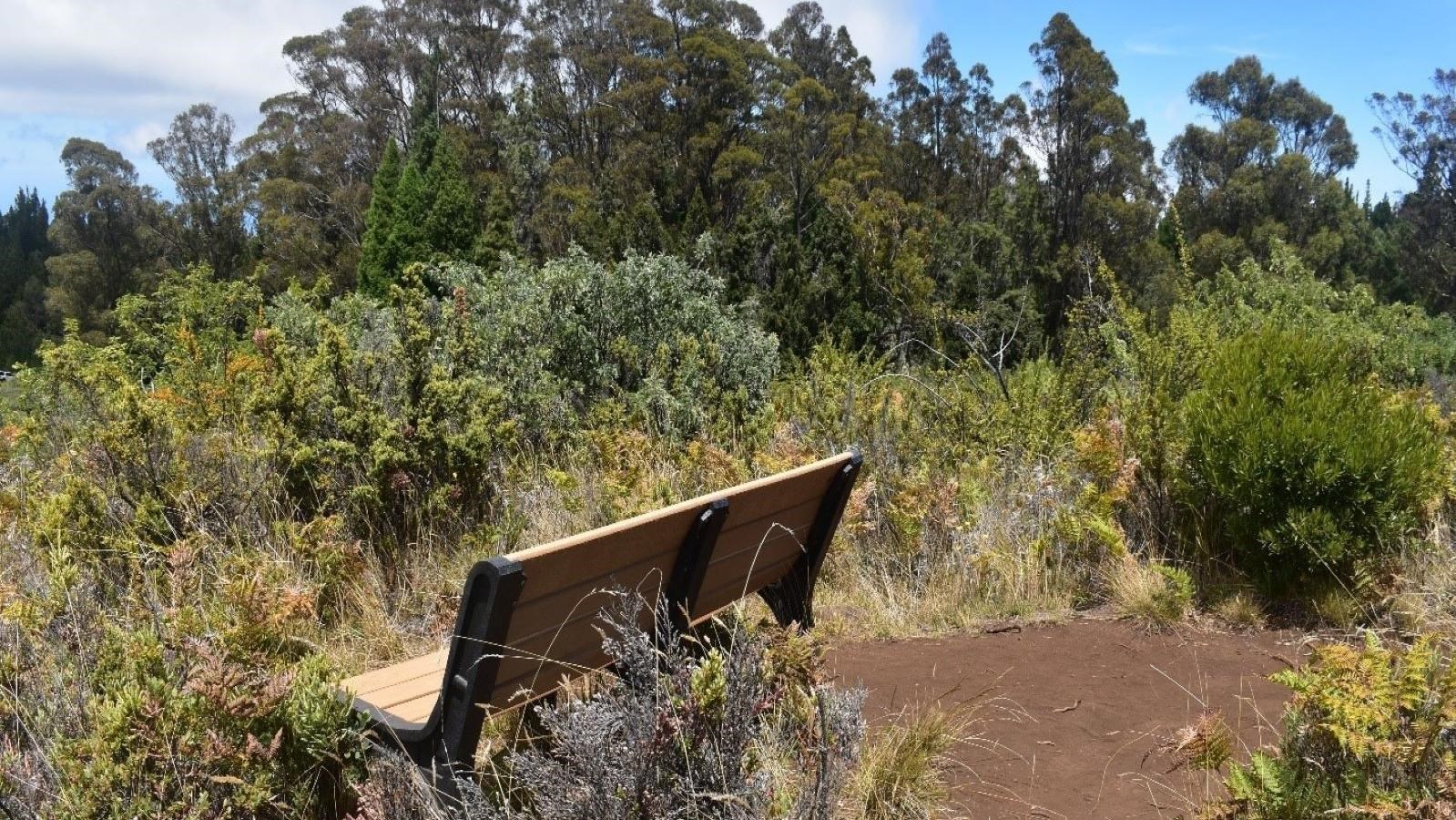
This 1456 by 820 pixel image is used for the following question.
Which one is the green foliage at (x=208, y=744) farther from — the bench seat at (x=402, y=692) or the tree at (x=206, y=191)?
the tree at (x=206, y=191)

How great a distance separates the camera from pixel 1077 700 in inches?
147

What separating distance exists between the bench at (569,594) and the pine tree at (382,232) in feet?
83.4

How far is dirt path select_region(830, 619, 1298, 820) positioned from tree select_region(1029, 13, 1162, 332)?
94.3 feet

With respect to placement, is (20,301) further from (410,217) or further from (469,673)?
(469,673)

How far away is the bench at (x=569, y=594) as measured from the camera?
2.18 m

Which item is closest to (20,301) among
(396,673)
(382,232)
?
(382,232)

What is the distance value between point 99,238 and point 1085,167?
40.0 metres

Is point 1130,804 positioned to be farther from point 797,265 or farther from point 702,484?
point 797,265

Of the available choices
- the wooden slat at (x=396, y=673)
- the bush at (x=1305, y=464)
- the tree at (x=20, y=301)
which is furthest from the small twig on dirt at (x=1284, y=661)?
the tree at (x=20, y=301)

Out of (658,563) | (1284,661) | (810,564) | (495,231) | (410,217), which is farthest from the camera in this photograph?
(495,231)

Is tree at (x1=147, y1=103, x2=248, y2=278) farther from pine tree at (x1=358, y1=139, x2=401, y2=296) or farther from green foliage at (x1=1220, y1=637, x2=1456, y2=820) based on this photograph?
green foliage at (x1=1220, y1=637, x2=1456, y2=820)

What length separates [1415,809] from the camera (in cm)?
219

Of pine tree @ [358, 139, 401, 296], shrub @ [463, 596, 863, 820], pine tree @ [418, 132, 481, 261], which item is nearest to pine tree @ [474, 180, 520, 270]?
pine tree @ [418, 132, 481, 261]

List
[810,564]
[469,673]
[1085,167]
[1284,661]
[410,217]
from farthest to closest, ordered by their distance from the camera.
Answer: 1. [1085,167]
2. [410,217]
3. [810,564]
4. [1284,661]
5. [469,673]
